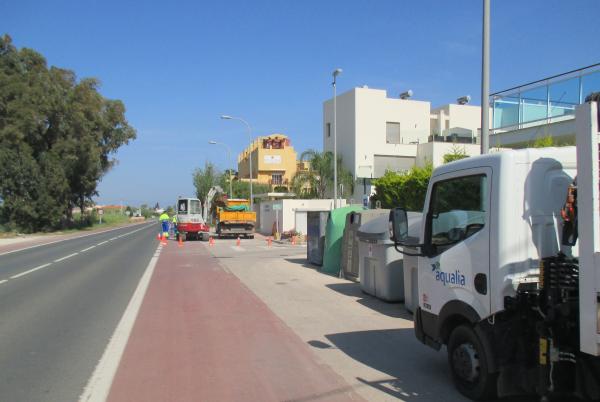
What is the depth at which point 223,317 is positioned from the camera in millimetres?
8672

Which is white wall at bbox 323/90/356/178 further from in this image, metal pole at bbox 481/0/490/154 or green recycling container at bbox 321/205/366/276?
metal pole at bbox 481/0/490/154

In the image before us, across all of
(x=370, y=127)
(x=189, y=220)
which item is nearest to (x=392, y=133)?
(x=370, y=127)

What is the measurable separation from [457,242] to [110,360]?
424cm

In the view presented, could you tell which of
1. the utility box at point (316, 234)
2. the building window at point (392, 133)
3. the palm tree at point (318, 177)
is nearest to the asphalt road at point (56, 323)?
the utility box at point (316, 234)

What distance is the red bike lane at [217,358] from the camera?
501cm

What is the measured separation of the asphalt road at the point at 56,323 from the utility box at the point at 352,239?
17.2 ft

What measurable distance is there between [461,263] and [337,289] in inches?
282

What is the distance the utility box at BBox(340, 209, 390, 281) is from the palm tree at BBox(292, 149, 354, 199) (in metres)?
24.1

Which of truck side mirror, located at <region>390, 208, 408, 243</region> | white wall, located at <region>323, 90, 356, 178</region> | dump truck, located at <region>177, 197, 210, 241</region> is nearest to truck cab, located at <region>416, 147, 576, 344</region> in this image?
truck side mirror, located at <region>390, 208, 408, 243</region>

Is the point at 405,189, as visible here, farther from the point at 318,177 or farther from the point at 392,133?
the point at 392,133

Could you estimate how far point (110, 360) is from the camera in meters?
6.14

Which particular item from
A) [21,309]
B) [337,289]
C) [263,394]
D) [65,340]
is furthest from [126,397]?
[337,289]

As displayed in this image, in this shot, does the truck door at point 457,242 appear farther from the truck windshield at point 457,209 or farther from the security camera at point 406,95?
the security camera at point 406,95

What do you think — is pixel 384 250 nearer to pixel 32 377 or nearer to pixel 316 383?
pixel 316 383
